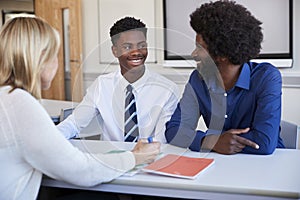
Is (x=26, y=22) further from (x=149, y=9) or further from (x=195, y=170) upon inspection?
(x=149, y=9)

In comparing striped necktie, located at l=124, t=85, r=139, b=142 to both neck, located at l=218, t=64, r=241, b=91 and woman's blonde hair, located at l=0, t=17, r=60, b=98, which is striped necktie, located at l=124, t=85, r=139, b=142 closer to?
neck, located at l=218, t=64, r=241, b=91

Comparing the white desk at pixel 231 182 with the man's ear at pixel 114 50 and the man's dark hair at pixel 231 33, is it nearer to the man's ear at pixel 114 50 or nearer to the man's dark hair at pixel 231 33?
the man's dark hair at pixel 231 33

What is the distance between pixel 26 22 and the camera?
3.84 feet

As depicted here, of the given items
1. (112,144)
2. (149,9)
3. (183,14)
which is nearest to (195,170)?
(112,144)

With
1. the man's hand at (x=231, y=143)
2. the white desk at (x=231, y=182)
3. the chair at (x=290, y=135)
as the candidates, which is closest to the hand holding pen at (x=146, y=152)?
the white desk at (x=231, y=182)

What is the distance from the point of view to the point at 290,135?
1782 millimetres

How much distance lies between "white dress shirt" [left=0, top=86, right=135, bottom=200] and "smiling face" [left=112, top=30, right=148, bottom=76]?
0.70 m

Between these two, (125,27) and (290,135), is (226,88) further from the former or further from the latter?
(125,27)

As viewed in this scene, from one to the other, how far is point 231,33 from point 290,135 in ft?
1.90

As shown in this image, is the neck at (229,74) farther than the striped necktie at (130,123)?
No

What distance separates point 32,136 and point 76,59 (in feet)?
14.3

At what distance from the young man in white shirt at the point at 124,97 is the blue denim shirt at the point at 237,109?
0.09 m

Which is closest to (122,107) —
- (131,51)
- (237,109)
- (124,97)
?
(124,97)

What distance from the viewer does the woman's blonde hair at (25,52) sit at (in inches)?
45.0
